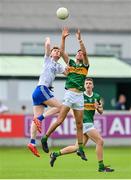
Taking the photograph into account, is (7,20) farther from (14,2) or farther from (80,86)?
(80,86)

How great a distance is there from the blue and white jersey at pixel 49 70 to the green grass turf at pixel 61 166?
2006 mm

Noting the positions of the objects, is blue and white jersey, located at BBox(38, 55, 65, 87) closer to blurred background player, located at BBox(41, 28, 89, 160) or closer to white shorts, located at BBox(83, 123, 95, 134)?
blurred background player, located at BBox(41, 28, 89, 160)

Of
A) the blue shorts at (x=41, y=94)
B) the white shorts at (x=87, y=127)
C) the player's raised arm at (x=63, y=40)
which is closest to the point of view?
the player's raised arm at (x=63, y=40)

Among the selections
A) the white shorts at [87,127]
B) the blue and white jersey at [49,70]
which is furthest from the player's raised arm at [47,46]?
the white shorts at [87,127]

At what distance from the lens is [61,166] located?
2520cm

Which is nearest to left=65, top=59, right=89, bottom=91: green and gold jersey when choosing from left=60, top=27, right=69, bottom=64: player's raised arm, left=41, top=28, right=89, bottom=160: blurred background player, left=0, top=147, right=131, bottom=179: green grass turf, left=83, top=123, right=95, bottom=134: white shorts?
left=41, top=28, right=89, bottom=160: blurred background player

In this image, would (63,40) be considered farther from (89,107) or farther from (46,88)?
(89,107)

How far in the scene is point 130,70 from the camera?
4712 centimetres

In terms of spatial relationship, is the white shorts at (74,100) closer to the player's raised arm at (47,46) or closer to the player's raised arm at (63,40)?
the player's raised arm at (63,40)

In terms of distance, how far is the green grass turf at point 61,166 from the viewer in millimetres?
21516

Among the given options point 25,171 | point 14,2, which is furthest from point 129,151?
point 14,2

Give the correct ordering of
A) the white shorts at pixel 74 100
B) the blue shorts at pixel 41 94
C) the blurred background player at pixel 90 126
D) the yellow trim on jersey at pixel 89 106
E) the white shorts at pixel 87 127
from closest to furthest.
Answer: the blue shorts at pixel 41 94
the white shorts at pixel 74 100
the blurred background player at pixel 90 126
the white shorts at pixel 87 127
the yellow trim on jersey at pixel 89 106

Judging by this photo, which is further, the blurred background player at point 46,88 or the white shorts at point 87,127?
the white shorts at point 87,127

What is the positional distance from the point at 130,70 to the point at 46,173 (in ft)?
82.6
